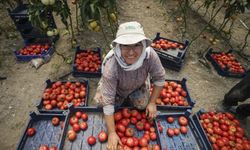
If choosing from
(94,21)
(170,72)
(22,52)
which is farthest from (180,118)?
(22,52)

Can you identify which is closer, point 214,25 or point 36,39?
point 36,39

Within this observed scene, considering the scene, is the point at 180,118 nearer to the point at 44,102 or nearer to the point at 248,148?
the point at 248,148

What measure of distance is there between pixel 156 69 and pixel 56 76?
2593 millimetres

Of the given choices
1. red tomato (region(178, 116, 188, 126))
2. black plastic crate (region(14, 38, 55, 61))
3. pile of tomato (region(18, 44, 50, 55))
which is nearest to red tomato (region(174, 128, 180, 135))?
red tomato (region(178, 116, 188, 126))

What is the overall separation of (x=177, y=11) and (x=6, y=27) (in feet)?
18.3

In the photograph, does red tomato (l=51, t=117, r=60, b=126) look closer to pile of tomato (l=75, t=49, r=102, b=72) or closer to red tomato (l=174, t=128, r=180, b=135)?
pile of tomato (l=75, t=49, r=102, b=72)

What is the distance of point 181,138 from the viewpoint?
9.05 ft

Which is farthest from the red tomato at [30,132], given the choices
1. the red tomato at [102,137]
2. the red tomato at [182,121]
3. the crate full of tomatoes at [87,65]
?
the red tomato at [182,121]

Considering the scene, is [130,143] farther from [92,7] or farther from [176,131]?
[92,7]

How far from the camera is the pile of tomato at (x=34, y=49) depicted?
446cm

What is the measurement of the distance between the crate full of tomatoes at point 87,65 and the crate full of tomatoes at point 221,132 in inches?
85.0

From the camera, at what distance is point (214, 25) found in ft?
20.6

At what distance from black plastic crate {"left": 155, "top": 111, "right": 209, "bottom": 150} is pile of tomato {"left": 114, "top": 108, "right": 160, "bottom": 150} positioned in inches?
5.7

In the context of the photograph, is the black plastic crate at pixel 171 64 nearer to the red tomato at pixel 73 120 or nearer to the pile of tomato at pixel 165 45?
the pile of tomato at pixel 165 45
